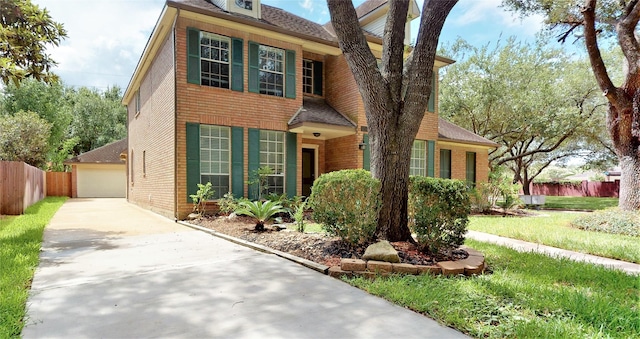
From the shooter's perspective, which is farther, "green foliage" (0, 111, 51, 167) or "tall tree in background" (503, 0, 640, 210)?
"green foliage" (0, 111, 51, 167)

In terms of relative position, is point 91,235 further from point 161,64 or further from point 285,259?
point 161,64

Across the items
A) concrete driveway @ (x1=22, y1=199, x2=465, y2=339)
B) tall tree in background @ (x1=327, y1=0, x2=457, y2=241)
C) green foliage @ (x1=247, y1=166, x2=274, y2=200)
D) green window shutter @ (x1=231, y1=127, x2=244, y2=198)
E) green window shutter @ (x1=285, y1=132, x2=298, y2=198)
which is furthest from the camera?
green window shutter @ (x1=285, y1=132, x2=298, y2=198)

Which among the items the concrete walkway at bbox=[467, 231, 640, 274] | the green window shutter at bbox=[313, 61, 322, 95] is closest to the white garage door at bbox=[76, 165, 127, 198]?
the green window shutter at bbox=[313, 61, 322, 95]

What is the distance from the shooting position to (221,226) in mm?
7707

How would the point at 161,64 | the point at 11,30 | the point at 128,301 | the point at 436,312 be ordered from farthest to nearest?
the point at 161,64 → the point at 11,30 → the point at 128,301 → the point at 436,312

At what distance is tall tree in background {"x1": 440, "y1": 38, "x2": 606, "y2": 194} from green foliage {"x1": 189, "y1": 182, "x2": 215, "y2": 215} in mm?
15095

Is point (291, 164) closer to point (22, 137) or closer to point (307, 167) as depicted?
point (307, 167)

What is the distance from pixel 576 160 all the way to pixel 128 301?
110 feet

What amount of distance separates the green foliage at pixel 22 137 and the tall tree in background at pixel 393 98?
24.2 m

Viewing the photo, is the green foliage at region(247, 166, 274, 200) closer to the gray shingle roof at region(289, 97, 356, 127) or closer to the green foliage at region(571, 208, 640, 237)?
the gray shingle roof at region(289, 97, 356, 127)

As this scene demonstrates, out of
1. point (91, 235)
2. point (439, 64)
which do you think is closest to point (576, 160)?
point (439, 64)

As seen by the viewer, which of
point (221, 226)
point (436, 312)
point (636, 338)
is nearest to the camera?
point (636, 338)

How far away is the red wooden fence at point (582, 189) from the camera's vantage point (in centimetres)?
2819

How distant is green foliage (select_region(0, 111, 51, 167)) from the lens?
20266 millimetres
